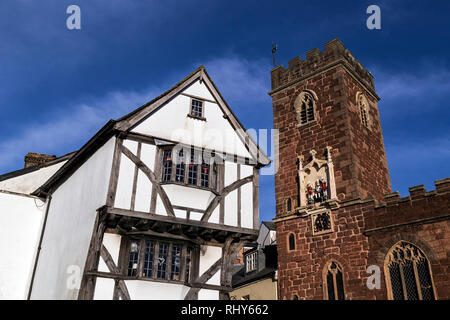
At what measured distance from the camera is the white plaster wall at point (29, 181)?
19047 millimetres

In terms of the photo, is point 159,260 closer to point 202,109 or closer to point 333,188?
point 202,109

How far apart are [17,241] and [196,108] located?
8.95 metres

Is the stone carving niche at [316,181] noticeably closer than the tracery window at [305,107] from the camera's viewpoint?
Yes

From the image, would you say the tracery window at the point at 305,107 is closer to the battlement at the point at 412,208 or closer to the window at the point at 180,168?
the battlement at the point at 412,208

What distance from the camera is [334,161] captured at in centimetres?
2175

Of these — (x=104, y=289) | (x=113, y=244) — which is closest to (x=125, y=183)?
(x=113, y=244)

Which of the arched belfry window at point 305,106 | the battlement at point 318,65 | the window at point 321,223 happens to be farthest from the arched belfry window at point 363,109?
the window at point 321,223

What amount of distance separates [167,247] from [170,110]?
472 cm

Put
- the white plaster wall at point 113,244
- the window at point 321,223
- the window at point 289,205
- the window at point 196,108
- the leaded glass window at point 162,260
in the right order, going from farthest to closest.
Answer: the window at point 289,205 < the window at point 321,223 < the window at point 196,108 < the leaded glass window at point 162,260 < the white plaster wall at point 113,244

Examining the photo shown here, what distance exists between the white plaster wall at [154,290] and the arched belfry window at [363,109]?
14.7 meters
